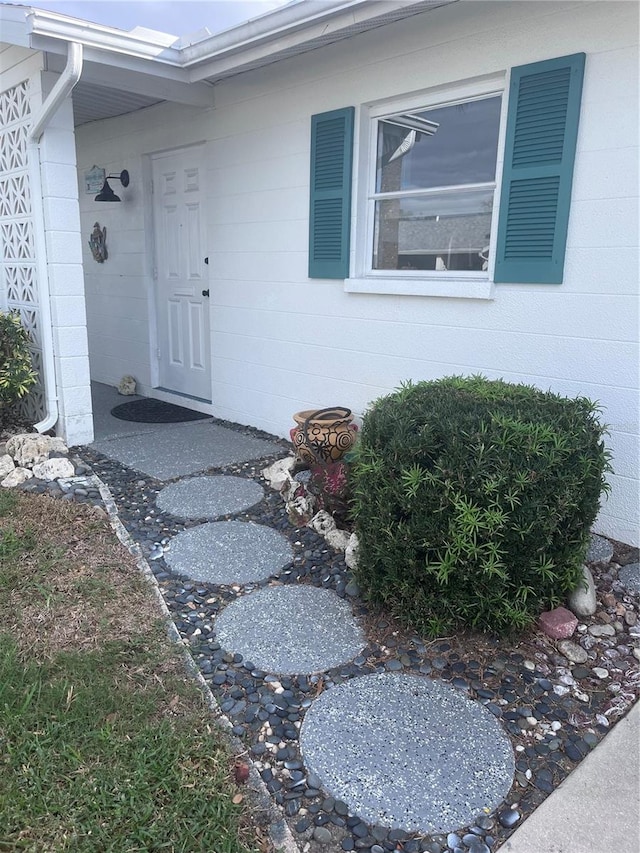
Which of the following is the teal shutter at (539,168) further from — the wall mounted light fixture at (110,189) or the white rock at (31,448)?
the wall mounted light fixture at (110,189)

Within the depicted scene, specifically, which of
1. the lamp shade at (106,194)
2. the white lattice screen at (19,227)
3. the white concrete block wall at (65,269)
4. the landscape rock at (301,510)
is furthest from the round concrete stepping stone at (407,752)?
the lamp shade at (106,194)

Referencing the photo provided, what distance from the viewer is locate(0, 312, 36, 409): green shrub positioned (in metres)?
4.61

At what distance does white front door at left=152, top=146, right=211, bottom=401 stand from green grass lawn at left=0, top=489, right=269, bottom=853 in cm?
339

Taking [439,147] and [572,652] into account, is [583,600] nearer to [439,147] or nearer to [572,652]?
[572,652]

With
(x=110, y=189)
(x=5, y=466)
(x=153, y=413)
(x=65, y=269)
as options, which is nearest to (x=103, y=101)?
(x=110, y=189)

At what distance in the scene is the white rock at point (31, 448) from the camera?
435 centimetres

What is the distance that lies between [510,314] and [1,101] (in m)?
4.20

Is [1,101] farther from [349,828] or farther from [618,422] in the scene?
[349,828]

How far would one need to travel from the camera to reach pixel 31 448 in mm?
4426

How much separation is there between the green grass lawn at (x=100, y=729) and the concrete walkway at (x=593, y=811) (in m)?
0.76

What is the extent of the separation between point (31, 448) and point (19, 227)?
1.78 metres

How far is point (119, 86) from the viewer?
473 centimetres

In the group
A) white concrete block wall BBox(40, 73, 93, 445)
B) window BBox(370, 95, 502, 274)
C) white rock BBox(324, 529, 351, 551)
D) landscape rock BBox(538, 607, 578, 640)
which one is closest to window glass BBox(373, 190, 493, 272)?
window BBox(370, 95, 502, 274)

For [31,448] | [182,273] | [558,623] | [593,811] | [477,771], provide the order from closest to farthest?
[593,811] < [477,771] < [558,623] < [31,448] < [182,273]
